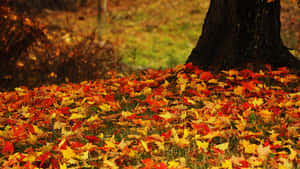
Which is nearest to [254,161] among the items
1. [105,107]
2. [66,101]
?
[105,107]

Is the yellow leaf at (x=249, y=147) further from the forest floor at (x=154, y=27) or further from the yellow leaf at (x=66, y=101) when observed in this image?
the forest floor at (x=154, y=27)

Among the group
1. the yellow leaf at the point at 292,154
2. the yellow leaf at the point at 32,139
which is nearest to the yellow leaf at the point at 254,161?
the yellow leaf at the point at 292,154

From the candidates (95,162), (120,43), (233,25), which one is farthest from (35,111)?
(120,43)

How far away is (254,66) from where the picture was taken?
172 inches

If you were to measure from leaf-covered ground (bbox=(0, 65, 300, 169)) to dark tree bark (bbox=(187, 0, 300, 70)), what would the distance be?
0.96 ft

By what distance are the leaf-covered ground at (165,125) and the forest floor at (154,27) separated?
5108 mm

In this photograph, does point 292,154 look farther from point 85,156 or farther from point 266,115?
point 85,156

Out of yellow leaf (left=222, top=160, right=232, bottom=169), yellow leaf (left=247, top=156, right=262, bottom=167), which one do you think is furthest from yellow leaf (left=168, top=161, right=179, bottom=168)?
yellow leaf (left=247, top=156, right=262, bottom=167)

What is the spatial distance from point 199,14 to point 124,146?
47.7ft

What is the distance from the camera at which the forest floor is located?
11.0 m

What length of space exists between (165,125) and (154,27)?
40.3ft

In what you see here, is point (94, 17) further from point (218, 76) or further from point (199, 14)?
point (218, 76)

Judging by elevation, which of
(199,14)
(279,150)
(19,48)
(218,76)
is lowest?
(279,150)

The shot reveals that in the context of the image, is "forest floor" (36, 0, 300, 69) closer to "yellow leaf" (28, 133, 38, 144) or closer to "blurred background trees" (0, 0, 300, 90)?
"blurred background trees" (0, 0, 300, 90)
